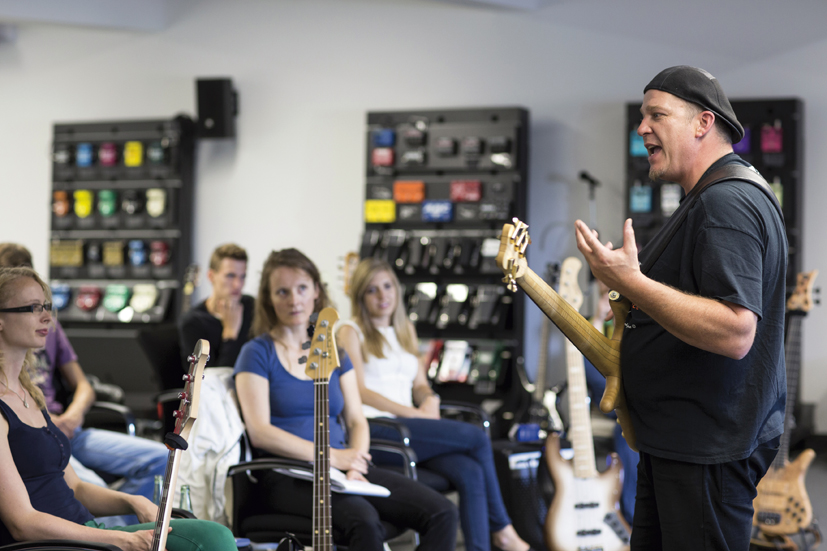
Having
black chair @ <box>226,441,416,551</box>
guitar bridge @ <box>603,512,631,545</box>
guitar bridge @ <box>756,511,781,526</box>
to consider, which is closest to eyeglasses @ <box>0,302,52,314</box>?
black chair @ <box>226,441,416,551</box>

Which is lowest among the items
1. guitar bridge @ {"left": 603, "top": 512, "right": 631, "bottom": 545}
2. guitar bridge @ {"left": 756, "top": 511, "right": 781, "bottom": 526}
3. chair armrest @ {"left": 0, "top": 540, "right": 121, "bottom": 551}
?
guitar bridge @ {"left": 756, "top": 511, "right": 781, "bottom": 526}

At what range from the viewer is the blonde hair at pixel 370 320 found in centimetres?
403

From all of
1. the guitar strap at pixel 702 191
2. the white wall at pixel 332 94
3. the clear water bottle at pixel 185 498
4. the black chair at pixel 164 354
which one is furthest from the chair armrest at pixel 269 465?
the white wall at pixel 332 94

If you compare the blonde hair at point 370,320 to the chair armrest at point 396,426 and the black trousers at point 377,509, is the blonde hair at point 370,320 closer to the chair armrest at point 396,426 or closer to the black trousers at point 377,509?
the chair armrest at point 396,426

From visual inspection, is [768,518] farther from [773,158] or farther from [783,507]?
[773,158]

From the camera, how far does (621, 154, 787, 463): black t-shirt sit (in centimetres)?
165

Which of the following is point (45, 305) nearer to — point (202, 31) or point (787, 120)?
point (787, 120)

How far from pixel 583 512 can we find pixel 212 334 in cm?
213

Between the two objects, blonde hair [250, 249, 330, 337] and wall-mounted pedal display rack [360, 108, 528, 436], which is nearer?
blonde hair [250, 249, 330, 337]

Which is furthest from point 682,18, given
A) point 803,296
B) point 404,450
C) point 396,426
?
point 404,450

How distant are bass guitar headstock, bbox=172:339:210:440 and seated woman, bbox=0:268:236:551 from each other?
0.95 ft

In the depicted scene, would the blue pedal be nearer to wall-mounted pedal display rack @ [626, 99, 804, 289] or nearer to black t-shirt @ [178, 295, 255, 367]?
wall-mounted pedal display rack @ [626, 99, 804, 289]

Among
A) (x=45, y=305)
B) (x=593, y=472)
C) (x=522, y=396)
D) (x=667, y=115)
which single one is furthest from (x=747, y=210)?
(x=522, y=396)

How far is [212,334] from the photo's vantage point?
4.51 meters
